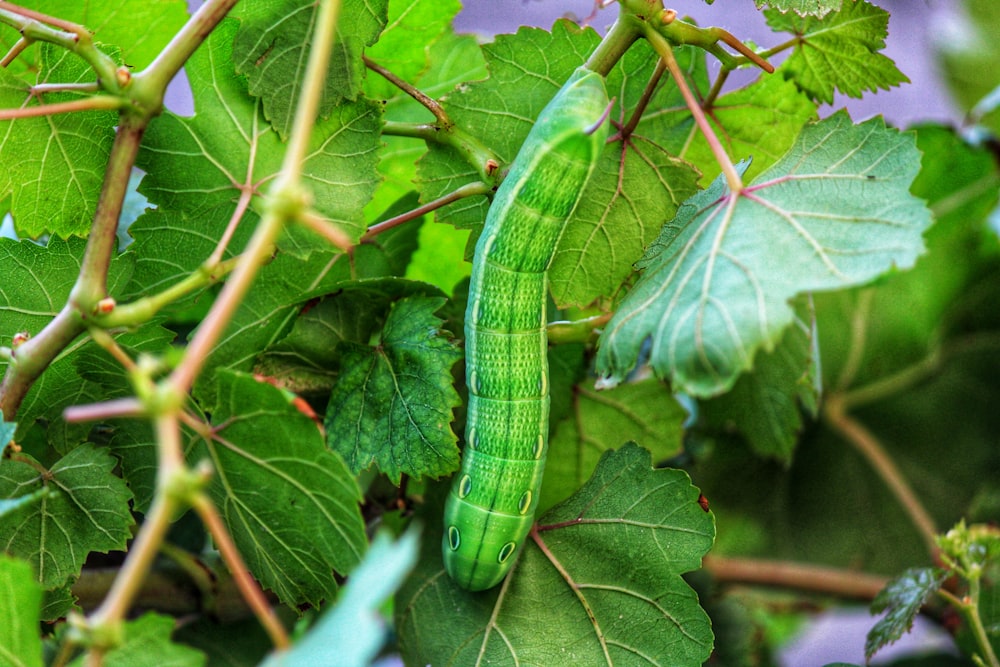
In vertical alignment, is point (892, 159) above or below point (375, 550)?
above

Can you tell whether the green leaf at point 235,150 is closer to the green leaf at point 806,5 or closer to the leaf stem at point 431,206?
the leaf stem at point 431,206

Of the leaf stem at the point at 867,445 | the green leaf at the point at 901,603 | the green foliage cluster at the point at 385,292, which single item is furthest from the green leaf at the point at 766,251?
the leaf stem at the point at 867,445

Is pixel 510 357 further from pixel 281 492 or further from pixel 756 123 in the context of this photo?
pixel 756 123

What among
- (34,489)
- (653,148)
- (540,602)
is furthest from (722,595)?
(34,489)

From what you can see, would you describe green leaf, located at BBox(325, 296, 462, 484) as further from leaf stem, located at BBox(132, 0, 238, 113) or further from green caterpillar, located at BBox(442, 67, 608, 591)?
leaf stem, located at BBox(132, 0, 238, 113)

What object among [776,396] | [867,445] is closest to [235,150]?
[776,396]

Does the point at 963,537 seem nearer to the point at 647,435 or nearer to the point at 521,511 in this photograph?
the point at 647,435

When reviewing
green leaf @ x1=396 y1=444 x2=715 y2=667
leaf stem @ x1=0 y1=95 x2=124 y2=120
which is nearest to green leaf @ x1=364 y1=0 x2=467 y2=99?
leaf stem @ x1=0 y1=95 x2=124 y2=120
